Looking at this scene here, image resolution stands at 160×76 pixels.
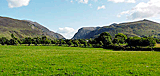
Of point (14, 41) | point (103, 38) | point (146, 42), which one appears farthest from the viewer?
point (14, 41)

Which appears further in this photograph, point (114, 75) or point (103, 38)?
point (103, 38)

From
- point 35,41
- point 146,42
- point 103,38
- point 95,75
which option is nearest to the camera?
point 95,75

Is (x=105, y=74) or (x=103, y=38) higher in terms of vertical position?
(x=103, y=38)

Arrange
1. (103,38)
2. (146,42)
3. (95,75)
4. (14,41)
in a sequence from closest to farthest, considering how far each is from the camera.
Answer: (95,75) < (146,42) < (103,38) < (14,41)

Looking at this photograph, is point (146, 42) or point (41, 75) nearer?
point (41, 75)

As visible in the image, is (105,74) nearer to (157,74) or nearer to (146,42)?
(157,74)

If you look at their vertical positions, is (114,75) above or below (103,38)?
below

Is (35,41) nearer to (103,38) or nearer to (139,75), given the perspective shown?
(103,38)

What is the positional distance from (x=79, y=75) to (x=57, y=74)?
305 cm

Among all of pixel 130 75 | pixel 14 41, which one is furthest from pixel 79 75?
pixel 14 41

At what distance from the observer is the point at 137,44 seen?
103m

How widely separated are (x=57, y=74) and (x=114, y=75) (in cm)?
758

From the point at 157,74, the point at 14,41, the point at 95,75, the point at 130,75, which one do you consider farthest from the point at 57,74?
the point at 14,41

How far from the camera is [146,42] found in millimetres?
98438
